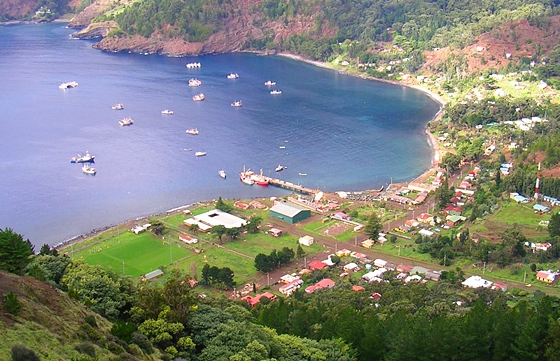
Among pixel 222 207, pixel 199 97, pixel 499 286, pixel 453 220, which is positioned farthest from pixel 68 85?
pixel 499 286

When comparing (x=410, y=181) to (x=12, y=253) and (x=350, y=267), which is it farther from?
(x=12, y=253)

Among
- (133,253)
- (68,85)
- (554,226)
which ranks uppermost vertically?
(554,226)

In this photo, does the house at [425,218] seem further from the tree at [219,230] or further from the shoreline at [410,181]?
the tree at [219,230]

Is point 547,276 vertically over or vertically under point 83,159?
over

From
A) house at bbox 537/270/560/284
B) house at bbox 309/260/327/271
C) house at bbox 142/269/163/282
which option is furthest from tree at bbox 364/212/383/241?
house at bbox 142/269/163/282

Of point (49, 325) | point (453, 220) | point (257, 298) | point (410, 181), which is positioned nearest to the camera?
point (49, 325)

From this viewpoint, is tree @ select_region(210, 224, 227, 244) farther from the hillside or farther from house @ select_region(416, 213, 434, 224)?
the hillside

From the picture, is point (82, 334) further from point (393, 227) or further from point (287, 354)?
point (393, 227)
